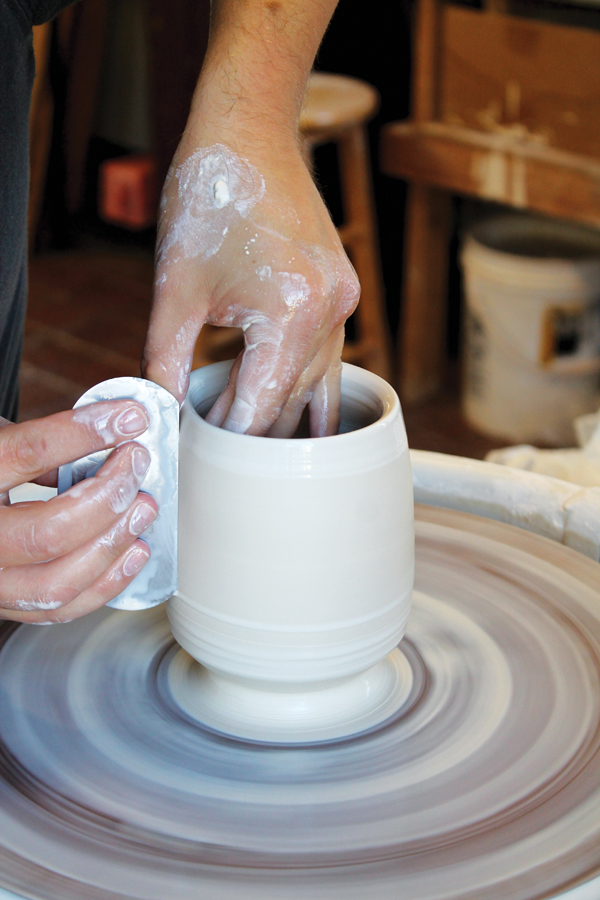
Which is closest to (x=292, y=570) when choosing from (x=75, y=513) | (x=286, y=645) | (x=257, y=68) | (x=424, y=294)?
(x=286, y=645)

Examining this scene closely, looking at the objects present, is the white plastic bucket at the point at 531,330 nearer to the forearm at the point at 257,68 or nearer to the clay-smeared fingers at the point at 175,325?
the forearm at the point at 257,68

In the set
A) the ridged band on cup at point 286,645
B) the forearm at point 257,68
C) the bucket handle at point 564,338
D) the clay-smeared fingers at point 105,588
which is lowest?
the bucket handle at point 564,338

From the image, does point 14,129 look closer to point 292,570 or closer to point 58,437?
point 58,437

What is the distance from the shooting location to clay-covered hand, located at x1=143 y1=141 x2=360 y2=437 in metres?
0.79

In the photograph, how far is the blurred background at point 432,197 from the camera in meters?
2.29

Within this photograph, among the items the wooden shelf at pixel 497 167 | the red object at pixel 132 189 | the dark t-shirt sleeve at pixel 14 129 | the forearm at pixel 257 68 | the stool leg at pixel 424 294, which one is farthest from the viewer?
the red object at pixel 132 189

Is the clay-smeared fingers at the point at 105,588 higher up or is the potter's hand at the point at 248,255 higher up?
the potter's hand at the point at 248,255

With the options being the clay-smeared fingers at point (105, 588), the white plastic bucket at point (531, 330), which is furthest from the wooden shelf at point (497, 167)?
the clay-smeared fingers at point (105, 588)

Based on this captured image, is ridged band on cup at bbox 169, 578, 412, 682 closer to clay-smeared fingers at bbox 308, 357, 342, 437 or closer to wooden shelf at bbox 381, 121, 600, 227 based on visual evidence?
clay-smeared fingers at bbox 308, 357, 342, 437

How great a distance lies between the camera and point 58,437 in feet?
2.36

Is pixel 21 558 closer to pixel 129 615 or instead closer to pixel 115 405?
pixel 115 405

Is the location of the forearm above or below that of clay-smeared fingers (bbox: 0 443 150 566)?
above

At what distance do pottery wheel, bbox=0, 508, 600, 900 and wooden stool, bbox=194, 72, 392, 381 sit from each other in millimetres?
1578

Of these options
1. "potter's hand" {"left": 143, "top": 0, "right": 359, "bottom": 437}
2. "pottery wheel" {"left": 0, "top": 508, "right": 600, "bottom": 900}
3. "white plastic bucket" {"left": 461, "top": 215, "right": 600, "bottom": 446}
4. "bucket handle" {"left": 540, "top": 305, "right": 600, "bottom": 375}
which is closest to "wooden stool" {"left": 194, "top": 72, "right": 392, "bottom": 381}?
"white plastic bucket" {"left": 461, "top": 215, "right": 600, "bottom": 446}
